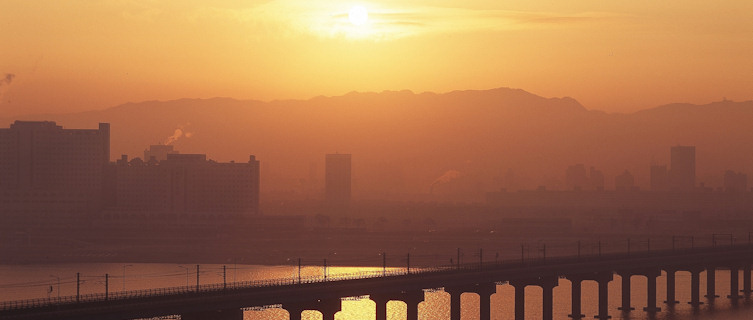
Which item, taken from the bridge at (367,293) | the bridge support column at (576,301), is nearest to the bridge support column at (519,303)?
the bridge at (367,293)

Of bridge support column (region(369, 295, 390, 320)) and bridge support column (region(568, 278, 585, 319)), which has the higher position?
bridge support column (region(369, 295, 390, 320))

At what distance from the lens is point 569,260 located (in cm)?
18100

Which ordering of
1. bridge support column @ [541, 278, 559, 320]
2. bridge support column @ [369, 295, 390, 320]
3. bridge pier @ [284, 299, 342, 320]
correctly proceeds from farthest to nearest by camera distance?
bridge support column @ [541, 278, 559, 320] < bridge support column @ [369, 295, 390, 320] < bridge pier @ [284, 299, 342, 320]

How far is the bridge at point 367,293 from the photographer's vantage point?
111 m

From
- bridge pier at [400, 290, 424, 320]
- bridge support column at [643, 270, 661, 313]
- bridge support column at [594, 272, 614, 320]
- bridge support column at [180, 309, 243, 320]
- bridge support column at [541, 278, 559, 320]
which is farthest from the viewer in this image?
bridge support column at [643, 270, 661, 313]

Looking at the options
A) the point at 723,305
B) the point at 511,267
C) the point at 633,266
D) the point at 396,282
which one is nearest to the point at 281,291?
the point at 396,282

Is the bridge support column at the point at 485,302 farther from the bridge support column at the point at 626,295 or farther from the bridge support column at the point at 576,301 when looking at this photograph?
the bridge support column at the point at 626,295

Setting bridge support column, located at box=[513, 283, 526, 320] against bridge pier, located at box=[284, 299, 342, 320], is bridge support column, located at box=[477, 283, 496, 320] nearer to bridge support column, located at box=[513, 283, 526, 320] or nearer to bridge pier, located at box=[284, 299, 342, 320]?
bridge support column, located at box=[513, 283, 526, 320]

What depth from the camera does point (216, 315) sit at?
391 ft

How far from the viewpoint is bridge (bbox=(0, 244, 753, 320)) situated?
111 meters

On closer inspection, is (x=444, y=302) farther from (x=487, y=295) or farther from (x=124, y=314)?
(x=124, y=314)

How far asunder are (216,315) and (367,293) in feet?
71.1

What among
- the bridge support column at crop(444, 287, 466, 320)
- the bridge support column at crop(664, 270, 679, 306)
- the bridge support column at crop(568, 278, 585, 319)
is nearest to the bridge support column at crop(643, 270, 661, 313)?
the bridge support column at crop(664, 270, 679, 306)

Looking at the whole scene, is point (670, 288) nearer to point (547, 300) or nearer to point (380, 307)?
point (547, 300)
